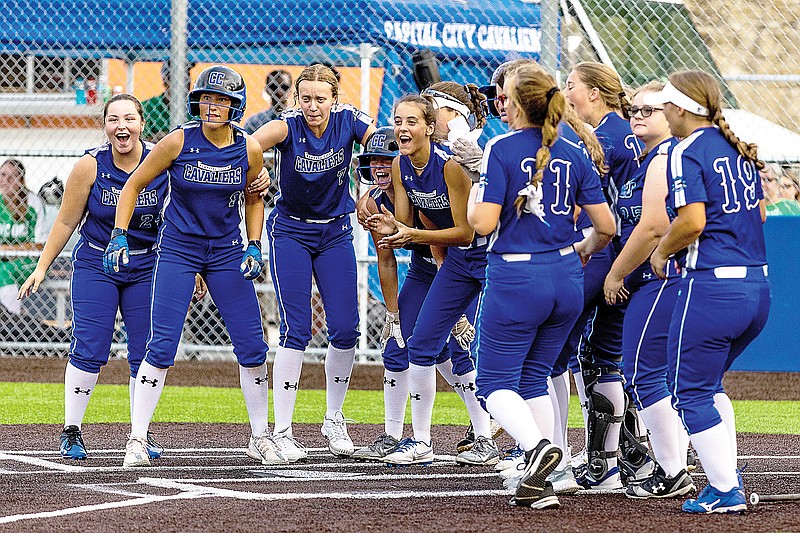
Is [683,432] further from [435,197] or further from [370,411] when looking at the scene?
[370,411]

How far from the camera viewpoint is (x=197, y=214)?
6664mm

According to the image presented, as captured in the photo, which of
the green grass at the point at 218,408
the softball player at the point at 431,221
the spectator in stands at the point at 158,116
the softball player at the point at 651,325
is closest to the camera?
the softball player at the point at 651,325

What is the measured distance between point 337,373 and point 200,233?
1.28 m

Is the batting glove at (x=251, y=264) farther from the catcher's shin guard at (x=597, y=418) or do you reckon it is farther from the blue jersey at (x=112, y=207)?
the catcher's shin guard at (x=597, y=418)

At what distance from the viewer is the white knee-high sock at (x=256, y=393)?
6945 millimetres

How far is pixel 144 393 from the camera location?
21.9 ft

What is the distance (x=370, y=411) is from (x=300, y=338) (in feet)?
9.48

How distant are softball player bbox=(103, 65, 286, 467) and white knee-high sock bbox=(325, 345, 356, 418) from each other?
598mm

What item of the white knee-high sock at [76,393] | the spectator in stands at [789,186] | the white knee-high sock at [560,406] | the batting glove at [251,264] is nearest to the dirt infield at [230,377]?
the spectator in stands at [789,186]

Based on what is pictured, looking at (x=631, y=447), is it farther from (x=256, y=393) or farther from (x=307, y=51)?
(x=307, y=51)

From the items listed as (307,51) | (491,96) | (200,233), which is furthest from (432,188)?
(307,51)

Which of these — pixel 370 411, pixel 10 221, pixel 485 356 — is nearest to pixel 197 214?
pixel 485 356

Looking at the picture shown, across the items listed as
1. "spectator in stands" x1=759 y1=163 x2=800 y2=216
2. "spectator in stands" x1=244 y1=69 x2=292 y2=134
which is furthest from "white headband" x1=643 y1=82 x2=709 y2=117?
"spectator in stands" x1=244 y1=69 x2=292 y2=134

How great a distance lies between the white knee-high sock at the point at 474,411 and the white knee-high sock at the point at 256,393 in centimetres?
117
